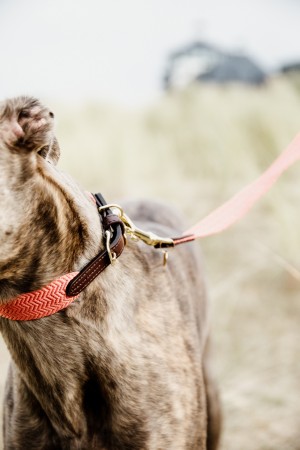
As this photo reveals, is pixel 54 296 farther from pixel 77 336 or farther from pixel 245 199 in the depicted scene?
pixel 245 199

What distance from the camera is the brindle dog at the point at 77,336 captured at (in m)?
2.16

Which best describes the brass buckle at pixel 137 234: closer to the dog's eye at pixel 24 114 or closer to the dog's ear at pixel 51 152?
the dog's ear at pixel 51 152

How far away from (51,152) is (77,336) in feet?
2.39

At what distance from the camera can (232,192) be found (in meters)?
7.78

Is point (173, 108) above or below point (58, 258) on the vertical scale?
above

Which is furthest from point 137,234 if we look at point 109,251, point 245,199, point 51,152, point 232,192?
point 232,192

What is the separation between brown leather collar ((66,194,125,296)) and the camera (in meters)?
2.20

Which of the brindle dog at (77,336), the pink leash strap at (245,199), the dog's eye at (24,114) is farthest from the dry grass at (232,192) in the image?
Answer: the dog's eye at (24,114)

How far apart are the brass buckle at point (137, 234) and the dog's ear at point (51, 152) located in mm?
271

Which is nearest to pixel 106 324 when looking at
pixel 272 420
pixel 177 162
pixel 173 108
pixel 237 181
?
pixel 272 420

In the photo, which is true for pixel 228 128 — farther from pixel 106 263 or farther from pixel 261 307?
pixel 106 263

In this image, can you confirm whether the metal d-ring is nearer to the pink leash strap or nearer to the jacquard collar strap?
the jacquard collar strap

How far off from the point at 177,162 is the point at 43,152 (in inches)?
275

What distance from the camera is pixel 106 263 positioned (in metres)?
2.28
